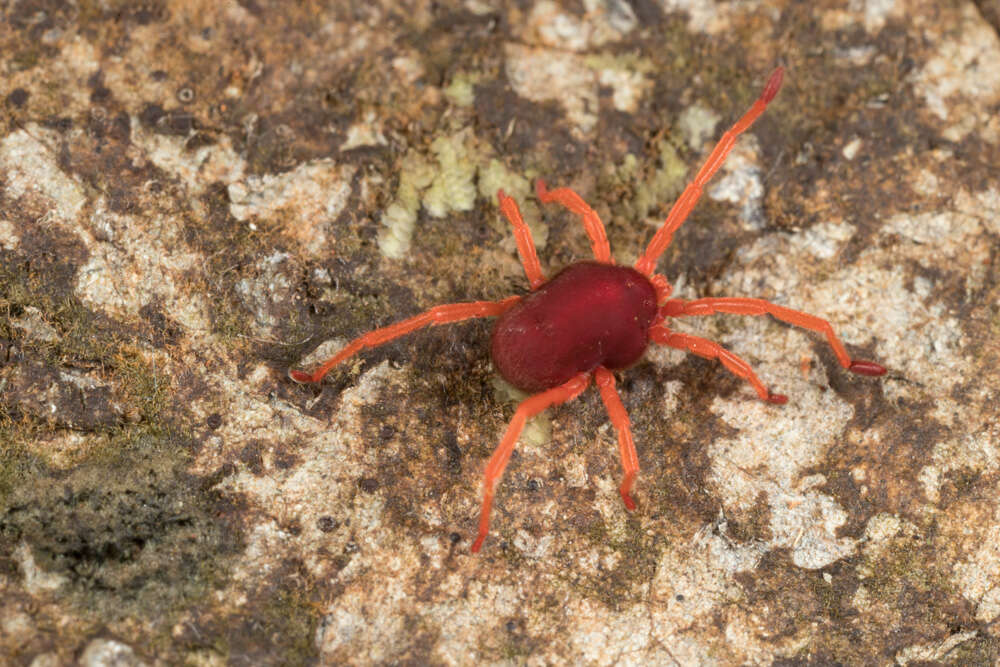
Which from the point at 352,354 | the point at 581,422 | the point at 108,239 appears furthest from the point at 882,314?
the point at 108,239

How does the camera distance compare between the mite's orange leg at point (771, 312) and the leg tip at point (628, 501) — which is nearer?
the leg tip at point (628, 501)

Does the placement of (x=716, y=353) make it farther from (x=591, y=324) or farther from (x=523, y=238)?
(x=523, y=238)

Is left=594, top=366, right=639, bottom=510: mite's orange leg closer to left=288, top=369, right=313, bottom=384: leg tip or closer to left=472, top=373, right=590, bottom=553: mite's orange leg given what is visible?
left=472, top=373, right=590, bottom=553: mite's orange leg

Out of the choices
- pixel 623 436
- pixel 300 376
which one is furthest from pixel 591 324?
pixel 300 376

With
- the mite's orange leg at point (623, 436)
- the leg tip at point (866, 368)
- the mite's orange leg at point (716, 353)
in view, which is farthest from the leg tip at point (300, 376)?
the leg tip at point (866, 368)

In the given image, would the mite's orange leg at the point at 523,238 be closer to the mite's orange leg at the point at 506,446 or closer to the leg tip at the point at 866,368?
the mite's orange leg at the point at 506,446

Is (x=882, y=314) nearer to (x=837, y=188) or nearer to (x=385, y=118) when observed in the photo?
(x=837, y=188)
